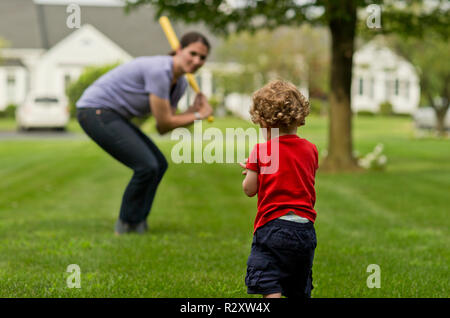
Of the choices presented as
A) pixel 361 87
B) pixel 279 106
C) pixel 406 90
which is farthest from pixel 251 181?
pixel 406 90

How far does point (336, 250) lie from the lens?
5.91 m

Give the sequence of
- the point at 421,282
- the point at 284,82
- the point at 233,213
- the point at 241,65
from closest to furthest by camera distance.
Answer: the point at 284,82, the point at 421,282, the point at 233,213, the point at 241,65

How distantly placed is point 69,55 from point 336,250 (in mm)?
44555

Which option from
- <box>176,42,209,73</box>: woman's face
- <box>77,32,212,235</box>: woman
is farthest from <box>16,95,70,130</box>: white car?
<box>176,42,209,73</box>: woman's face

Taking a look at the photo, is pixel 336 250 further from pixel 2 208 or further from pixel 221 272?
pixel 2 208

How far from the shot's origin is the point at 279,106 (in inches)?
134

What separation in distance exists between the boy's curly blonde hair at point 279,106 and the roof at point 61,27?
4596cm

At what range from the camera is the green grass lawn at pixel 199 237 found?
15.2ft

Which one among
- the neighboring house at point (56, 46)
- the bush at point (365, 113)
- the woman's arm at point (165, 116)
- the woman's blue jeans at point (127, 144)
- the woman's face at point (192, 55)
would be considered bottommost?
the bush at point (365, 113)

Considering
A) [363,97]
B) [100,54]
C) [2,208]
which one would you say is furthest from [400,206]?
[363,97]

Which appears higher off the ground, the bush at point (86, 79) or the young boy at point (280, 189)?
the bush at point (86, 79)

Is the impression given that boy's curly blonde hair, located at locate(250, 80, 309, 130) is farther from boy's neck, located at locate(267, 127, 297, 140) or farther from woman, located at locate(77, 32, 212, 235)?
woman, located at locate(77, 32, 212, 235)

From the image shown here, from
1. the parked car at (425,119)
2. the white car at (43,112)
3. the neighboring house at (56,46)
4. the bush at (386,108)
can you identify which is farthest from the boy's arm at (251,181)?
the bush at (386,108)

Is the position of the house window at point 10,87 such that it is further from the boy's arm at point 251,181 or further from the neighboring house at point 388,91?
the boy's arm at point 251,181
